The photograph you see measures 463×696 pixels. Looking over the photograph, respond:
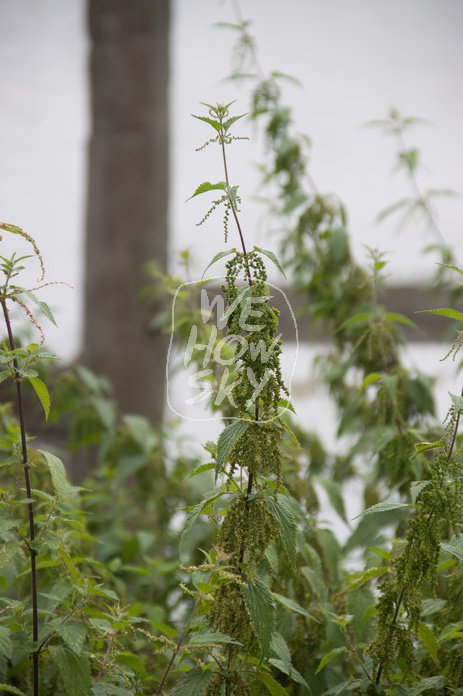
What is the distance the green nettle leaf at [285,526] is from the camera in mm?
450

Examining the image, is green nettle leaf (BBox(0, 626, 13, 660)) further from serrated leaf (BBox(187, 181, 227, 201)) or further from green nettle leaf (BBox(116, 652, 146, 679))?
serrated leaf (BBox(187, 181, 227, 201))

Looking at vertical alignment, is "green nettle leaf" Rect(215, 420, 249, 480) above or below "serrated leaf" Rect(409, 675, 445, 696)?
above

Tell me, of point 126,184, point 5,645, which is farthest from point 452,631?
point 126,184

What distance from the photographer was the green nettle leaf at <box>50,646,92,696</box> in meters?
0.48

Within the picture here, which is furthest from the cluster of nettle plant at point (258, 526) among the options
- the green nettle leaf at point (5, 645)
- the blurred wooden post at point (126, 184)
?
the blurred wooden post at point (126, 184)

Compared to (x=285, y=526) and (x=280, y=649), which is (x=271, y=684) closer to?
(x=280, y=649)

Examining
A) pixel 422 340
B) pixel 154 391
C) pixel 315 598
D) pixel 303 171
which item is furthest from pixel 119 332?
pixel 315 598

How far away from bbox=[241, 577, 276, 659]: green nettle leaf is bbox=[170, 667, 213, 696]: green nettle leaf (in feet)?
0.20

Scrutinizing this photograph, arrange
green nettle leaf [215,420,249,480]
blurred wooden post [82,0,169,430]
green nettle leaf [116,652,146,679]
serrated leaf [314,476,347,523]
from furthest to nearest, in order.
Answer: blurred wooden post [82,0,169,430]
serrated leaf [314,476,347,523]
green nettle leaf [116,652,146,679]
green nettle leaf [215,420,249,480]

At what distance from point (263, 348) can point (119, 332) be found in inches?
39.0

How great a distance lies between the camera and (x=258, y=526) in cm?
46

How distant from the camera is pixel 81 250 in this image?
4.76 feet

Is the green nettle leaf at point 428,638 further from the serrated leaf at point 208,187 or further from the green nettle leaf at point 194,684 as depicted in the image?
the serrated leaf at point 208,187

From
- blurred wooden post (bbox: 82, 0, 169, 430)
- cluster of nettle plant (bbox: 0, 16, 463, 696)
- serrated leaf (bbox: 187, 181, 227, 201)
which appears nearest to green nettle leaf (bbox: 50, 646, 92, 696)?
cluster of nettle plant (bbox: 0, 16, 463, 696)
